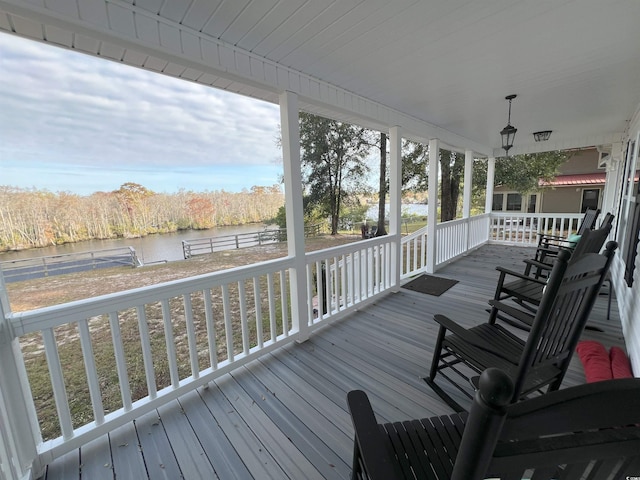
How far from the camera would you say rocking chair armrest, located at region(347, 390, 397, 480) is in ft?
2.78

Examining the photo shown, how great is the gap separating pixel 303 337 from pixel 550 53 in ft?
11.2

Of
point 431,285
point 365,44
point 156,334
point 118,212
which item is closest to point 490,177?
point 431,285

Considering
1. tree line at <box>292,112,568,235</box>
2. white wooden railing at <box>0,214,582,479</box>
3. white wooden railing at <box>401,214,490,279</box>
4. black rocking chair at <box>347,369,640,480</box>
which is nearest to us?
black rocking chair at <box>347,369,640,480</box>

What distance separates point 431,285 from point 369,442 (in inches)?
145

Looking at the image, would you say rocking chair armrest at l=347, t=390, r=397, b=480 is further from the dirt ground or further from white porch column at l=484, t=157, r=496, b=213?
white porch column at l=484, t=157, r=496, b=213

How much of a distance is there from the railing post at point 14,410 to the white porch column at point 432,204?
4.96 meters

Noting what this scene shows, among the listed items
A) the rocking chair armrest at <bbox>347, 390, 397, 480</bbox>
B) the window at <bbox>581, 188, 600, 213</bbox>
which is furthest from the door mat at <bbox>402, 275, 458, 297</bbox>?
the window at <bbox>581, 188, 600, 213</bbox>

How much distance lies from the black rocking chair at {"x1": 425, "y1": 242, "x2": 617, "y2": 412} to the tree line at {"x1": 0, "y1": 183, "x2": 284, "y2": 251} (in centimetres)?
296

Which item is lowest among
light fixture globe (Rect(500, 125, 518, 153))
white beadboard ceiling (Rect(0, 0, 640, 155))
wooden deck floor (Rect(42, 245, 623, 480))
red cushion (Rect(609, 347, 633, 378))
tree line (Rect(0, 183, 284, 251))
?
wooden deck floor (Rect(42, 245, 623, 480))

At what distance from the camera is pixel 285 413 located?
1847 mm

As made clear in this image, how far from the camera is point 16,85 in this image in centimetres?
195

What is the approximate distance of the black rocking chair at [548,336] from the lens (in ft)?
3.98

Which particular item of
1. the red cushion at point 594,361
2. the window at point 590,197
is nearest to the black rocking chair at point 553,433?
the red cushion at point 594,361

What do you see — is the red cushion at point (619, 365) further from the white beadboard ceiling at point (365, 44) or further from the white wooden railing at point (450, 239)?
the white wooden railing at point (450, 239)
